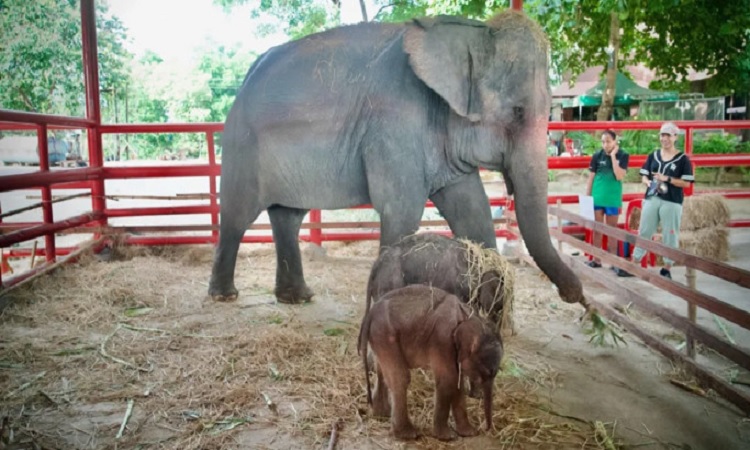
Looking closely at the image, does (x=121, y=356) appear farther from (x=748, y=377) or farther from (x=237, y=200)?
(x=748, y=377)

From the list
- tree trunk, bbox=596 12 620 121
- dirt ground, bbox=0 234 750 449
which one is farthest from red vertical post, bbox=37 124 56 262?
tree trunk, bbox=596 12 620 121

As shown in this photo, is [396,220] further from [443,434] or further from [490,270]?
[443,434]

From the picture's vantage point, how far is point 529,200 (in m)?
4.40

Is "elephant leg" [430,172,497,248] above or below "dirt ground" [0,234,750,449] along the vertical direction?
above

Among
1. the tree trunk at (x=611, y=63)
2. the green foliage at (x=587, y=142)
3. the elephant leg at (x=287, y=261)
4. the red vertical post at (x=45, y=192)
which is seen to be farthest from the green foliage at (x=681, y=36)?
the red vertical post at (x=45, y=192)

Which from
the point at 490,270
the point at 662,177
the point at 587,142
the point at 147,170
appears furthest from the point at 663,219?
the point at 587,142

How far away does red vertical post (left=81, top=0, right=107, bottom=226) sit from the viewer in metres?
7.04

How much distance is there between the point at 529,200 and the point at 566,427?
1787 millimetres

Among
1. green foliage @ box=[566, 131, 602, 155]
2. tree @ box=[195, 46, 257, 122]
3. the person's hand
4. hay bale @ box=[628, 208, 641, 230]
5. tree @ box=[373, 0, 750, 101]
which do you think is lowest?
hay bale @ box=[628, 208, 641, 230]

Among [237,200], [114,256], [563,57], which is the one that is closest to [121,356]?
[237,200]

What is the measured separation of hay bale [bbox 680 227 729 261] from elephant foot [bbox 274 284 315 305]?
4.62 meters

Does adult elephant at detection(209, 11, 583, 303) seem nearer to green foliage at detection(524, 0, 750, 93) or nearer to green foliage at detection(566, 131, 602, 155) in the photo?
green foliage at detection(524, 0, 750, 93)

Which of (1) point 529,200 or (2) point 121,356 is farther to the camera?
(1) point 529,200

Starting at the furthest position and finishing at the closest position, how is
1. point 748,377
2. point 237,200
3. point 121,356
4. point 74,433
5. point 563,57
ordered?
point 563,57
point 237,200
point 121,356
point 748,377
point 74,433
